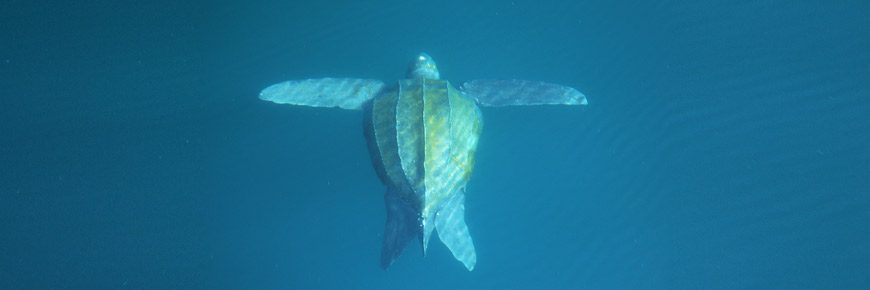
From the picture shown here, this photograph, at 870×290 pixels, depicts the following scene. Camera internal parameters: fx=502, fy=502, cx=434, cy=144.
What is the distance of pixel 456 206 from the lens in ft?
14.2

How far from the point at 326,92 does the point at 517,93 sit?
1.86 m

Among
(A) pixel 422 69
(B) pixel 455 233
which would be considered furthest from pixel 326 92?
(B) pixel 455 233

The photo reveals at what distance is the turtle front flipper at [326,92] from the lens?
4750 mm

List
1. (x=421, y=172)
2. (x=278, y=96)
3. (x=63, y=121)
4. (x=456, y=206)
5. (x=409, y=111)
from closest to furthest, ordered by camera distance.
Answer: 1. (x=421, y=172)
2. (x=409, y=111)
3. (x=456, y=206)
4. (x=278, y=96)
5. (x=63, y=121)

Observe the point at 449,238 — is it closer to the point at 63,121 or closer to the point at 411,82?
the point at 411,82

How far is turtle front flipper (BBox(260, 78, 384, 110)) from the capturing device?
4750mm

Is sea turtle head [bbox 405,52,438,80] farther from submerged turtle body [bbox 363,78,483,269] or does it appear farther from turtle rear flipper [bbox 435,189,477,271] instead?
turtle rear flipper [bbox 435,189,477,271]

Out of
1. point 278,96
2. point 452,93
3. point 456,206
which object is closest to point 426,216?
point 456,206

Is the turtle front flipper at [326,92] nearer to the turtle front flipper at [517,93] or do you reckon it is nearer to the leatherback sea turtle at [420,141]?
the leatherback sea turtle at [420,141]

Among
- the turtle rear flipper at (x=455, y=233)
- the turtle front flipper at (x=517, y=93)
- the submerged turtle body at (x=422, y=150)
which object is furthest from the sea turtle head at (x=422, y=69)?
the turtle rear flipper at (x=455, y=233)

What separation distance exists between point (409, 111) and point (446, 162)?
0.54 m

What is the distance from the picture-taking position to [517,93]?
16.2ft

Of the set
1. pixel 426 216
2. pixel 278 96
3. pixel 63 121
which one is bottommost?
pixel 63 121

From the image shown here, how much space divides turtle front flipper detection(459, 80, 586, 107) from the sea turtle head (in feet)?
1.21
